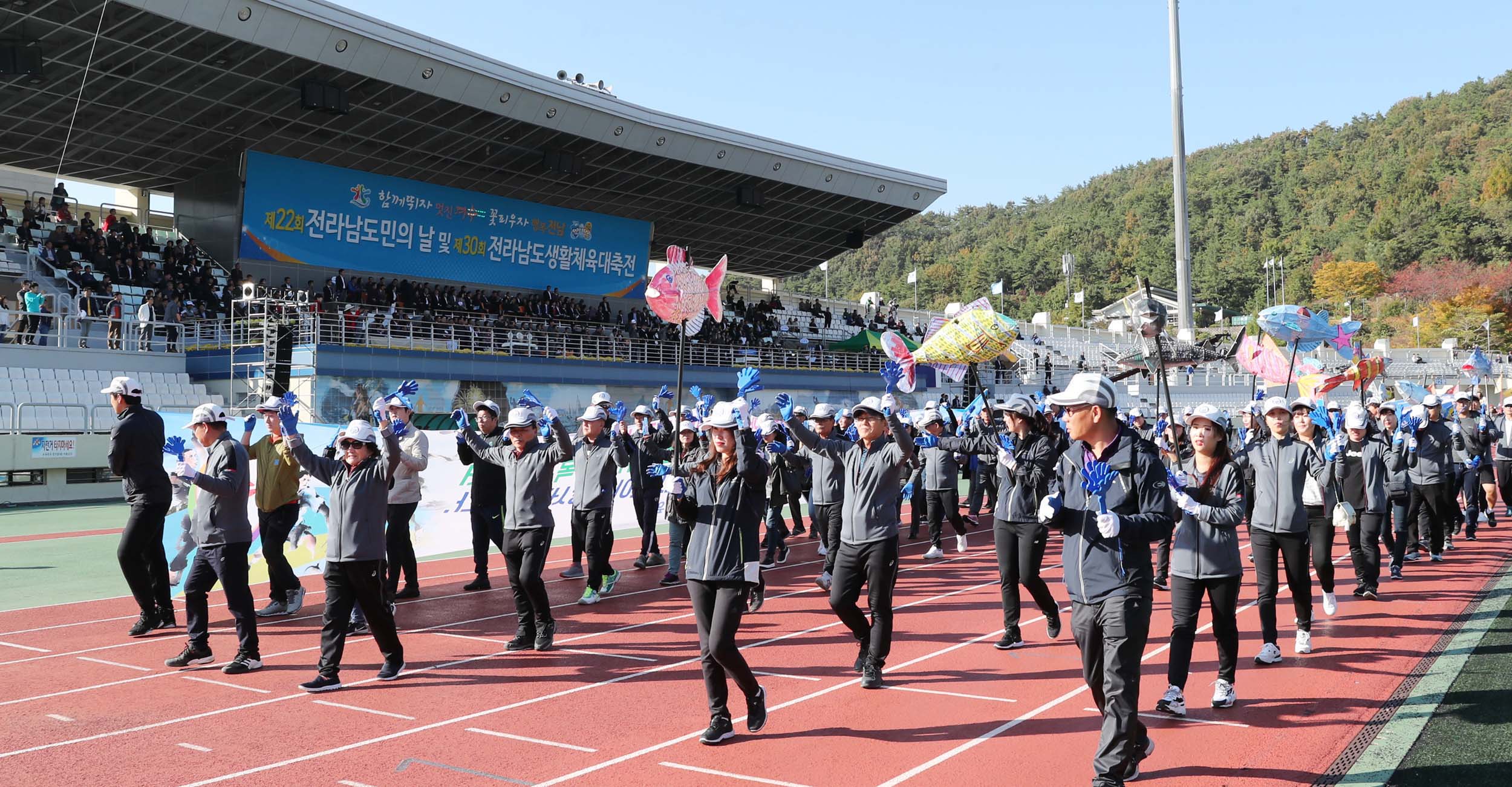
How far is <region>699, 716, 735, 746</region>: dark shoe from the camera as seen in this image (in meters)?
5.88

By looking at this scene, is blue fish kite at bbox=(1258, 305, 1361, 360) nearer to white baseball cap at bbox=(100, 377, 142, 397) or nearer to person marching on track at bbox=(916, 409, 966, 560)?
person marching on track at bbox=(916, 409, 966, 560)

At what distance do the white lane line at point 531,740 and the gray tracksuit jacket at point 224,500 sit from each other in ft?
9.00

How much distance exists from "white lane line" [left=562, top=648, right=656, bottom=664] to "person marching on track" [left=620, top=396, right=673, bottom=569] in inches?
132

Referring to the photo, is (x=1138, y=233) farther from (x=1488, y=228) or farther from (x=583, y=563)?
(x=583, y=563)

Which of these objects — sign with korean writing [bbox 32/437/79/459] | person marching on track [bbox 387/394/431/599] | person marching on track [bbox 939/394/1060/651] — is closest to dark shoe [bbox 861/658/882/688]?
person marching on track [bbox 939/394/1060/651]

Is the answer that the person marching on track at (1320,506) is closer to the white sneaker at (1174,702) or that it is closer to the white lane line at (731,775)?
the white sneaker at (1174,702)

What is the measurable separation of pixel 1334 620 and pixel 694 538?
6115mm

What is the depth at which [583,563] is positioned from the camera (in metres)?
13.5

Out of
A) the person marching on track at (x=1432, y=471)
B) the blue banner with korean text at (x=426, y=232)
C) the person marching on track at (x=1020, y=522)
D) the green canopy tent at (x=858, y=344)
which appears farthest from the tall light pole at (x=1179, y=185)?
the person marching on track at (x=1020, y=522)

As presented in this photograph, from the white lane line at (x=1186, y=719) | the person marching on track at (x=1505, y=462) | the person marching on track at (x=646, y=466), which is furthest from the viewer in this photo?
the person marching on track at (x=1505, y=462)

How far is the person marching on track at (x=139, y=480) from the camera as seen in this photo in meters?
8.44

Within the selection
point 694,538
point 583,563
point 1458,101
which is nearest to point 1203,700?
point 694,538

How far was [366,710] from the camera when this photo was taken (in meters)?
6.66

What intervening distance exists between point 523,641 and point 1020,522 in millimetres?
3931
